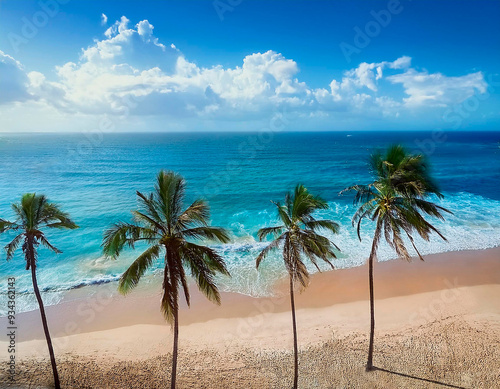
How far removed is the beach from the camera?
45.0ft

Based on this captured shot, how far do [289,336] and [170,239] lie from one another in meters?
10.9

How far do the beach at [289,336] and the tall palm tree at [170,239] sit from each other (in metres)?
6.81

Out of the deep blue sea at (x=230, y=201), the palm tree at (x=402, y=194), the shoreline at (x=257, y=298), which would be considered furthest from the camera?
the deep blue sea at (x=230, y=201)

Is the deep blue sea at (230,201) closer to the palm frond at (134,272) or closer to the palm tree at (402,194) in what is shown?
the palm tree at (402,194)

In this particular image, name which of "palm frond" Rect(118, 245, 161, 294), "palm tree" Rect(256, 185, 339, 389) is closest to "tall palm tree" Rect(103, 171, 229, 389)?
"palm frond" Rect(118, 245, 161, 294)

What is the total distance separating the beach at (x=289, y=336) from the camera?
13.7 m

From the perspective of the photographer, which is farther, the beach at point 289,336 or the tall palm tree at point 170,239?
the beach at point 289,336

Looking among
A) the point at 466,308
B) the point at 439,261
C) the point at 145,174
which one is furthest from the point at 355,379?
the point at 145,174

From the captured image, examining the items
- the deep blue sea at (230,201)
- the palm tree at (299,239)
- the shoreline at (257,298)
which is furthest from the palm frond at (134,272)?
the deep blue sea at (230,201)

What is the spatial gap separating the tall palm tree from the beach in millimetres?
6806

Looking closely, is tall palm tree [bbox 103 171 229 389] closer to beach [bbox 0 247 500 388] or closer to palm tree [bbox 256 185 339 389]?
palm tree [bbox 256 185 339 389]

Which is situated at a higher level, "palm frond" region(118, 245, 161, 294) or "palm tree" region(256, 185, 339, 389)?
"palm tree" region(256, 185, 339, 389)

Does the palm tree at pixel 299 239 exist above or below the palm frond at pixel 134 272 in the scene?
above

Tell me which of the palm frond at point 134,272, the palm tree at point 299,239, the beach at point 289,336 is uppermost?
the palm tree at point 299,239
